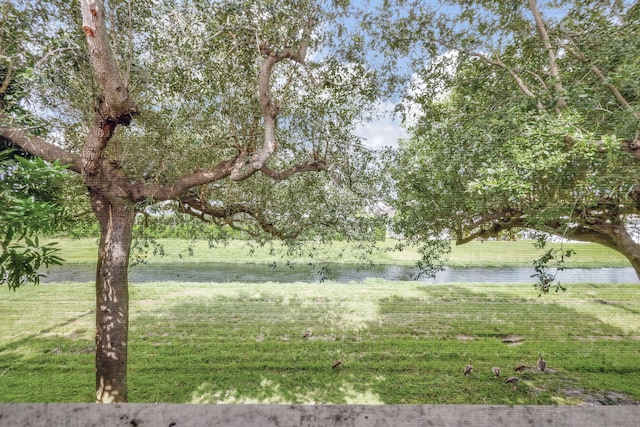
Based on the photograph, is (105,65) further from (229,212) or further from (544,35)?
(544,35)

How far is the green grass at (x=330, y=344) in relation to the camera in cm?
381

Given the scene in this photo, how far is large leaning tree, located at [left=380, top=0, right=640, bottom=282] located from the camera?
8.00 feet

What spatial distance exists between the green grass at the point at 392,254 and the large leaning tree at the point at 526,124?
150cm

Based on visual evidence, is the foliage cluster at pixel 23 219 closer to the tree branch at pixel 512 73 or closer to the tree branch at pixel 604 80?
the tree branch at pixel 512 73

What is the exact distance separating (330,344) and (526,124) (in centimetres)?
433

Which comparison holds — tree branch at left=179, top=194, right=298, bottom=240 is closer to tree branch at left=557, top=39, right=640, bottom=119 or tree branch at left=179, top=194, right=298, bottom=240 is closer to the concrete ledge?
the concrete ledge

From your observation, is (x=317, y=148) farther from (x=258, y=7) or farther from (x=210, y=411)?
(x=210, y=411)

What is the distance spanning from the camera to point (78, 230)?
14.8 ft

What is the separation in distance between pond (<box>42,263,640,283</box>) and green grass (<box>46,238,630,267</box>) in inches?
11.4

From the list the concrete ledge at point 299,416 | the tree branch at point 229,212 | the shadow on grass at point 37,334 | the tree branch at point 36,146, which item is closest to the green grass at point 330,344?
the shadow on grass at point 37,334

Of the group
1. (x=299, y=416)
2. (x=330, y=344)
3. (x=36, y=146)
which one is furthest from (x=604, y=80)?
(x=36, y=146)

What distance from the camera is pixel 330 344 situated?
5008mm

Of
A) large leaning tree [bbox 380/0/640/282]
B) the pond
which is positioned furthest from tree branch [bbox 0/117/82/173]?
the pond

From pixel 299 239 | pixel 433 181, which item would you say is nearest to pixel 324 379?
pixel 299 239
